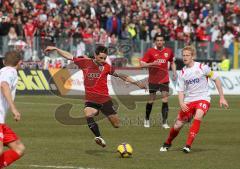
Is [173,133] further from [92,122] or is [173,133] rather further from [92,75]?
[92,75]

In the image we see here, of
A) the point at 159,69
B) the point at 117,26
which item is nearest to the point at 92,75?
the point at 159,69

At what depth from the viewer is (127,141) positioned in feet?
56.3

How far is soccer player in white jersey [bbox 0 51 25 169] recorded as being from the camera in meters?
11.1

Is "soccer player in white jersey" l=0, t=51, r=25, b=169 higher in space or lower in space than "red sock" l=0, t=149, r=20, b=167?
higher

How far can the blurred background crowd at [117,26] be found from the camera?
34312 millimetres

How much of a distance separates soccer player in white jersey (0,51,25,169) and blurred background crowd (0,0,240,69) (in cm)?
2229

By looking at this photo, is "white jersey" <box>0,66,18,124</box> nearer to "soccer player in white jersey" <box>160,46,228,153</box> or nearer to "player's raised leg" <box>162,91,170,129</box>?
"soccer player in white jersey" <box>160,46,228,153</box>

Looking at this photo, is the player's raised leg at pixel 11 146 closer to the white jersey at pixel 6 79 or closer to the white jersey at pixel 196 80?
the white jersey at pixel 6 79

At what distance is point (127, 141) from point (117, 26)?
21.9 meters

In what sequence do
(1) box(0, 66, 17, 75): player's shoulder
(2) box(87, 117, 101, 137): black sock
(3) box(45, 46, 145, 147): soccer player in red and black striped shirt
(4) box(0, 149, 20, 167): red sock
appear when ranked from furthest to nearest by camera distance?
1. (3) box(45, 46, 145, 147): soccer player in red and black striped shirt
2. (2) box(87, 117, 101, 137): black sock
3. (4) box(0, 149, 20, 167): red sock
4. (1) box(0, 66, 17, 75): player's shoulder

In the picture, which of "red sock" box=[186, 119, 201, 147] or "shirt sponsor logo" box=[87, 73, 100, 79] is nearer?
"red sock" box=[186, 119, 201, 147]

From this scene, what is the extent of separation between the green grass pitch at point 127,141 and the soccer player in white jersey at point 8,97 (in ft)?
4.92

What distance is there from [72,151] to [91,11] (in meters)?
24.8

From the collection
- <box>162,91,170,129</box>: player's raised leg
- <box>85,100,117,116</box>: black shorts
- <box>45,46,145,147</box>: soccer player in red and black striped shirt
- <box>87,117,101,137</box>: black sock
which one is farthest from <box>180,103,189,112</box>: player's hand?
<box>162,91,170,129</box>: player's raised leg
